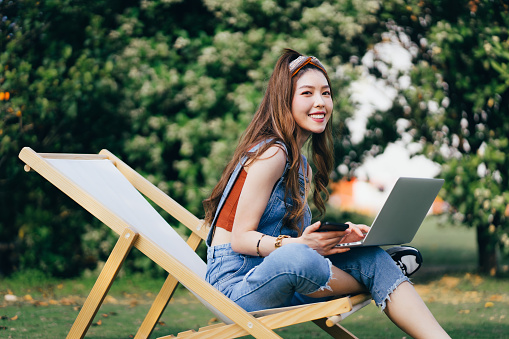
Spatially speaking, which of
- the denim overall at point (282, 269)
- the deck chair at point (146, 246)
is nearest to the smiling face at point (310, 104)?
the denim overall at point (282, 269)

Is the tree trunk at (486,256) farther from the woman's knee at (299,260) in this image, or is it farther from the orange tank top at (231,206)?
the woman's knee at (299,260)

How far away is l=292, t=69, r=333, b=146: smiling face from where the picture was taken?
104 inches

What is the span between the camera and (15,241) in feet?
21.3

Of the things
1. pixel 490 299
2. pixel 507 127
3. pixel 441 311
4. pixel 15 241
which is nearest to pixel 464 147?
pixel 507 127

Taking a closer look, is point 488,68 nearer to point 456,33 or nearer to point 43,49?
point 456,33

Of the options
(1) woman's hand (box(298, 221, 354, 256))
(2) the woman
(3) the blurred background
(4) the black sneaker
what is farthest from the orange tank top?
(3) the blurred background

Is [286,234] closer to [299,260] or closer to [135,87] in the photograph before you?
[299,260]

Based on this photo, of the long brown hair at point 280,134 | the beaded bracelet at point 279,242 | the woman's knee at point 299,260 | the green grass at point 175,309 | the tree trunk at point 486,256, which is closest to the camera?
the woman's knee at point 299,260

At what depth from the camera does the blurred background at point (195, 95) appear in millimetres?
5738

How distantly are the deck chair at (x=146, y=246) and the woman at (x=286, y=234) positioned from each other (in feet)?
Result: 0.30

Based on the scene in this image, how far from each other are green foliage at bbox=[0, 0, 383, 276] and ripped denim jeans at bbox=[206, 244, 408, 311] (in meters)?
3.14

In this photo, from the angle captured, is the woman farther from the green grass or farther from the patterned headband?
the green grass

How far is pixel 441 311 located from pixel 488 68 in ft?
7.82

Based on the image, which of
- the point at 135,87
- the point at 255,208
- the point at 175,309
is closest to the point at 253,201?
the point at 255,208
